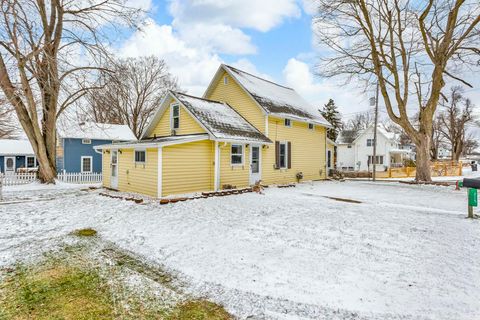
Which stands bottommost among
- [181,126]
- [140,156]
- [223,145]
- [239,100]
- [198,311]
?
[198,311]

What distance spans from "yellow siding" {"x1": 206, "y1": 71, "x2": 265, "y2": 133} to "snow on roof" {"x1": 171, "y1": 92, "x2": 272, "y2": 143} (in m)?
0.34

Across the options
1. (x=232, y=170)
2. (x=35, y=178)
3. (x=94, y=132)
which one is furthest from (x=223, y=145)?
(x=94, y=132)

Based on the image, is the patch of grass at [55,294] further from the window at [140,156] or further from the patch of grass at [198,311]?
the window at [140,156]

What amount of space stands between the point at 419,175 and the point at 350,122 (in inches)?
2276

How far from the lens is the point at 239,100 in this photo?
54.5 feet

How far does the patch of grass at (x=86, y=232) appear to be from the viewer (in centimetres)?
654

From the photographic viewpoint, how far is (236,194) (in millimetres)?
12023

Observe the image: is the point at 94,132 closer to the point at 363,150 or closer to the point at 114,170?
the point at 114,170

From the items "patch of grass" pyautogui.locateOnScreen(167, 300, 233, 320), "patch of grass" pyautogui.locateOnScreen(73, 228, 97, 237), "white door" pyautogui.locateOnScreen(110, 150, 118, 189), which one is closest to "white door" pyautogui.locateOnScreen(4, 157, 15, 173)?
"white door" pyautogui.locateOnScreen(110, 150, 118, 189)

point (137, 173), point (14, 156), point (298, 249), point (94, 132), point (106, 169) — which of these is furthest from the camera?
point (14, 156)

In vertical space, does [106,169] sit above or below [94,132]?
below

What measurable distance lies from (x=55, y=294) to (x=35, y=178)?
17.5 m

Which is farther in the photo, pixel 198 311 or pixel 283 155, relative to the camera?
pixel 283 155

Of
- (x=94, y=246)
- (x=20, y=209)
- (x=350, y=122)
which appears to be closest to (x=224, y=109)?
(x=20, y=209)
